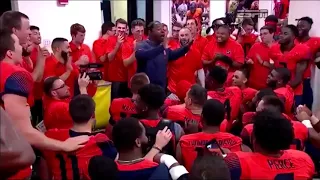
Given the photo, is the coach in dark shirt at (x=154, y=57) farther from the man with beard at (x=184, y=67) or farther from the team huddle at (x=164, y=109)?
the man with beard at (x=184, y=67)

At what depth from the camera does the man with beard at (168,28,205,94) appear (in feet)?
16.0

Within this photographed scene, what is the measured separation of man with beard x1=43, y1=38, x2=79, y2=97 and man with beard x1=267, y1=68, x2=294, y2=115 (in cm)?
210

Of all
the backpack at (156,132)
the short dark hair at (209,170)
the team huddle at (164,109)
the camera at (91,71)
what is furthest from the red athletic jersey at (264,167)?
the camera at (91,71)

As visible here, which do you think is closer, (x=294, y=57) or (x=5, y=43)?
(x=5, y=43)

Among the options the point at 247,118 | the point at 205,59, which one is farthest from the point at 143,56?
the point at 247,118

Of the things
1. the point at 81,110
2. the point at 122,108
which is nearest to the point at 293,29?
the point at 122,108

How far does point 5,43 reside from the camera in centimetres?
218

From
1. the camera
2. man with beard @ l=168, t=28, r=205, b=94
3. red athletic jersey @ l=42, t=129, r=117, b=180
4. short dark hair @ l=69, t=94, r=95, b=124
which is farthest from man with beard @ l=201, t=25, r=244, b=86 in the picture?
red athletic jersey @ l=42, t=129, r=117, b=180

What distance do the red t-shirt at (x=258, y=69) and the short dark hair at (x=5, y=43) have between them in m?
3.55

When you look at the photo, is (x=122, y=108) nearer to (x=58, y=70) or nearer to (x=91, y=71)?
(x=91, y=71)

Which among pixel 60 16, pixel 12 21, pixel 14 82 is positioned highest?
pixel 12 21

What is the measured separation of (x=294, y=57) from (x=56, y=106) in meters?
3.00

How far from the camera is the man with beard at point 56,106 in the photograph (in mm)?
3010

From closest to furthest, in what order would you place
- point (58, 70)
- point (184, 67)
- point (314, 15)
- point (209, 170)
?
point (209, 170) → point (58, 70) → point (184, 67) → point (314, 15)
